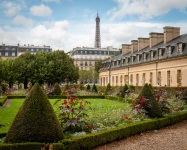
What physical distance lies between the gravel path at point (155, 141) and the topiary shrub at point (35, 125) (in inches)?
77.9

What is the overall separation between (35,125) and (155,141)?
4331 millimetres

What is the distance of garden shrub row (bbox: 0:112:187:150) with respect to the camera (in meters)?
6.89

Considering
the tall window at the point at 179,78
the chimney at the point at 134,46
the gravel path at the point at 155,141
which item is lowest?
the gravel path at the point at 155,141

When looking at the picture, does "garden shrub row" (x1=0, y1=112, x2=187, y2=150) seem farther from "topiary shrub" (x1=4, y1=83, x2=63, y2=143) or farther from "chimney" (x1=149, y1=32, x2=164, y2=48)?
"chimney" (x1=149, y1=32, x2=164, y2=48)

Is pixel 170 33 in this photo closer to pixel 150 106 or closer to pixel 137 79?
pixel 137 79

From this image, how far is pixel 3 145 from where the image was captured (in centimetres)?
678

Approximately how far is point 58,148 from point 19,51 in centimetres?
9026

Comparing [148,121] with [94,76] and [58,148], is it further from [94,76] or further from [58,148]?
[94,76]

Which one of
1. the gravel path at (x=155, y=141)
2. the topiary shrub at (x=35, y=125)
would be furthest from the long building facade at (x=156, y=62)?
the topiary shrub at (x=35, y=125)

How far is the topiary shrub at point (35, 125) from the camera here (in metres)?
7.04

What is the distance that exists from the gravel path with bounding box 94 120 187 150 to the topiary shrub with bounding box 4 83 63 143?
1978mm

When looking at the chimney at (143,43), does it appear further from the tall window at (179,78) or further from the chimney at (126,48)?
the tall window at (179,78)

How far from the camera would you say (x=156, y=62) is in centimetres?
3384

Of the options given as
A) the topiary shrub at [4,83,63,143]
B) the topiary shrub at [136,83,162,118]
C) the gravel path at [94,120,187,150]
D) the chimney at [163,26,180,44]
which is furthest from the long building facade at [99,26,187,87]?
the topiary shrub at [4,83,63,143]
